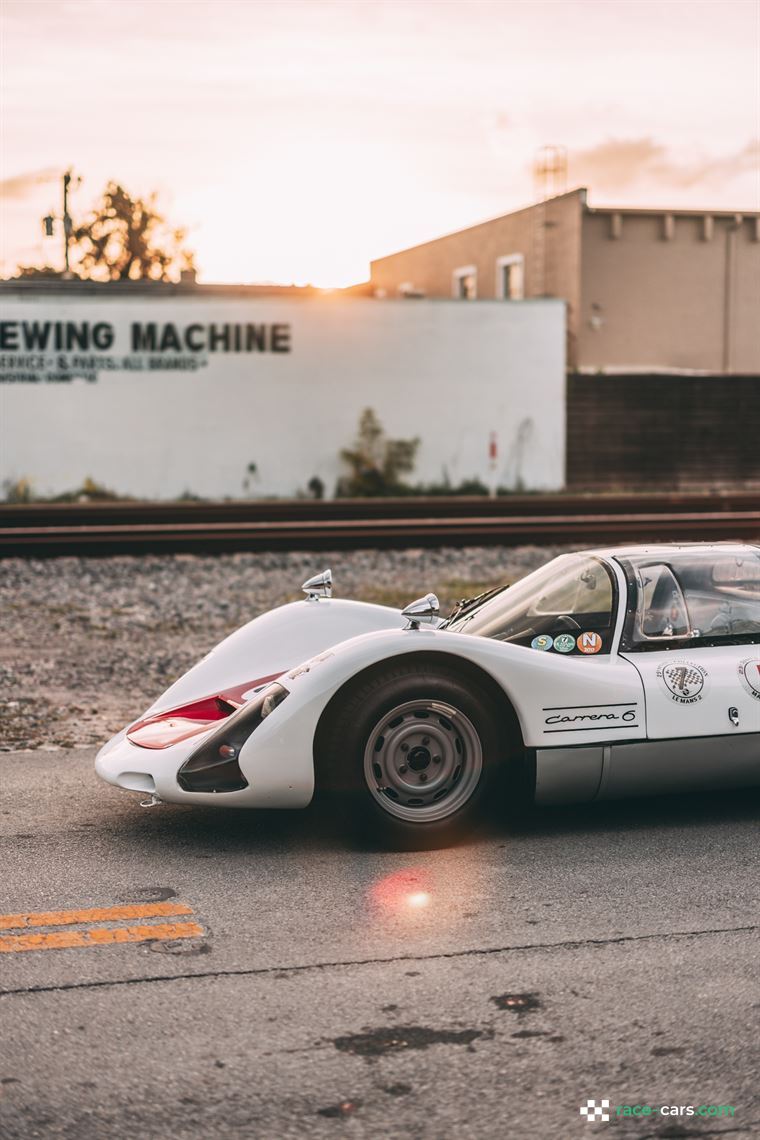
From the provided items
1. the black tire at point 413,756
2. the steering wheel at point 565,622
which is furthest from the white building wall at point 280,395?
the black tire at point 413,756

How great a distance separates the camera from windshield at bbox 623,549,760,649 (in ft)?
16.5

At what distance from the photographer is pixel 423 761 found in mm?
4645

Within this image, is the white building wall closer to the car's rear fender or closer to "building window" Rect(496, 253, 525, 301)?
"building window" Rect(496, 253, 525, 301)

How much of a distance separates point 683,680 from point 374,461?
22.7 meters

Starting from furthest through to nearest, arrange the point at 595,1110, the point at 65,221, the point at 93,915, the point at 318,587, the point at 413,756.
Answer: the point at 65,221 < the point at 318,587 < the point at 413,756 < the point at 93,915 < the point at 595,1110

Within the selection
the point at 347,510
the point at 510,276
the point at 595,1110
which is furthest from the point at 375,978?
the point at 510,276

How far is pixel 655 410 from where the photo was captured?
93.8ft

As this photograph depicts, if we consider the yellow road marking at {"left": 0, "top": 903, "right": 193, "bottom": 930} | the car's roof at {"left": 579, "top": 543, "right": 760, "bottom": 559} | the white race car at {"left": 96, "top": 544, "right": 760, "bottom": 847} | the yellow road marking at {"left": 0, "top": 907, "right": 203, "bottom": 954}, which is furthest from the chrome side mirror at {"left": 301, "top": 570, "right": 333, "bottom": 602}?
the yellow road marking at {"left": 0, "top": 907, "right": 203, "bottom": 954}

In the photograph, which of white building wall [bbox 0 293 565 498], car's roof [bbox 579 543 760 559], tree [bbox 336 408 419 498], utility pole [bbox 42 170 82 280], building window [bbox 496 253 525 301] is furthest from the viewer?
utility pole [bbox 42 170 82 280]

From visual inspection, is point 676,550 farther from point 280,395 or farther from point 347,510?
point 280,395

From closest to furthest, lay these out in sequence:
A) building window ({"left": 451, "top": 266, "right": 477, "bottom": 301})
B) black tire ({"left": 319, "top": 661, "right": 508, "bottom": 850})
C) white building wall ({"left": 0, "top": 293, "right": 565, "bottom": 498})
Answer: black tire ({"left": 319, "top": 661, "right": 508, "bottom": 850}) < white building wall ({"left": 0, "top": 293, "right": 565, "bottom": 498}) < building window ({"left": 451, "top": 266, "right": 477, "bottom": 301})

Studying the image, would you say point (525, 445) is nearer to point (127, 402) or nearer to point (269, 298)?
point (269, 298)

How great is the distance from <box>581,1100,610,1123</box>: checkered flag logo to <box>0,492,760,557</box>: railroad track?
40.4 feet

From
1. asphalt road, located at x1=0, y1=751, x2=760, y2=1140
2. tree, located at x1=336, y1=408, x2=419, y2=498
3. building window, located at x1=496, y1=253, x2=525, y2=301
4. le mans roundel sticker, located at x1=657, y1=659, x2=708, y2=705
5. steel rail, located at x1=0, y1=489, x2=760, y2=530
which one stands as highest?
building window, located at x1=496, y1=253, x2=525, y2=301
